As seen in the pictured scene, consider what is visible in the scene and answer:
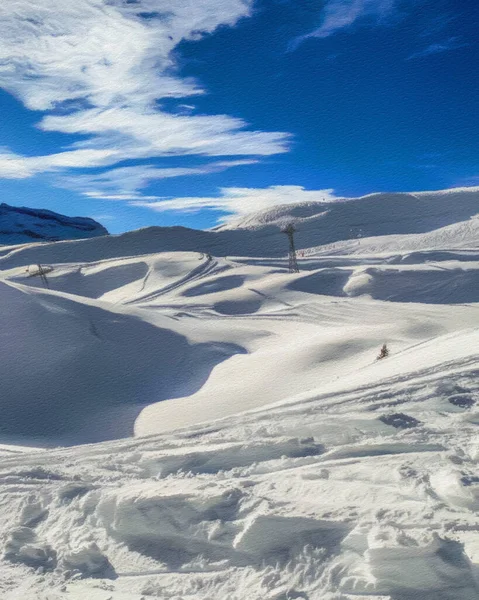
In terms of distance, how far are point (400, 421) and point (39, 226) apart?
84.7 metres

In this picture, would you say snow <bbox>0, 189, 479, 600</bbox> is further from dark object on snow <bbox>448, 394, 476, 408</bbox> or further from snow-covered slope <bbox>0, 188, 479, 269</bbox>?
snow-covered slope <bbox>0, 188, 479, 269</bbox>

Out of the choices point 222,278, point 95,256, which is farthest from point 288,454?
point 95,256

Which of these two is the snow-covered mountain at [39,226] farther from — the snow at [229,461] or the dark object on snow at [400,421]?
the dark object on snow at [400,421]

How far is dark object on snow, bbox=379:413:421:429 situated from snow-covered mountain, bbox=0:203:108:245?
77.2 m

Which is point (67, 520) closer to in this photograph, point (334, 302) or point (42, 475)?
point (42, 475)

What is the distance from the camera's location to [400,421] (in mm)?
4020

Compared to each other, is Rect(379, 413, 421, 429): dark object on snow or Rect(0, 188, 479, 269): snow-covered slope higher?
Rect(0, 188, 479, 269): snow-covered slope

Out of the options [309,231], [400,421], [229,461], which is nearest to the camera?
[229,461]

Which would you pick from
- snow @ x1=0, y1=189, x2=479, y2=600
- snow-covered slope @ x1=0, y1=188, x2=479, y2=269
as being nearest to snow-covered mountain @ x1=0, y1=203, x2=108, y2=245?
snow-covered slope @ x1=0, y1=188, x2=479, y2=269

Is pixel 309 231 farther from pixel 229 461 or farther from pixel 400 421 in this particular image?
pixel 229 461

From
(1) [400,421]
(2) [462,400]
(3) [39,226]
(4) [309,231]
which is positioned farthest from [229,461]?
(3) [39,226]

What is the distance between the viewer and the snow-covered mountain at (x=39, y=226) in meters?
78.1

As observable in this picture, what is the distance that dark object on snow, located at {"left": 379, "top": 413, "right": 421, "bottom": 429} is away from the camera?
3941 millimetres

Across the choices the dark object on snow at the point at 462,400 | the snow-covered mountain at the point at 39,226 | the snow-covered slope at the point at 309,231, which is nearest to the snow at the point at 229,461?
the dark object on snow at the point at 462,400
